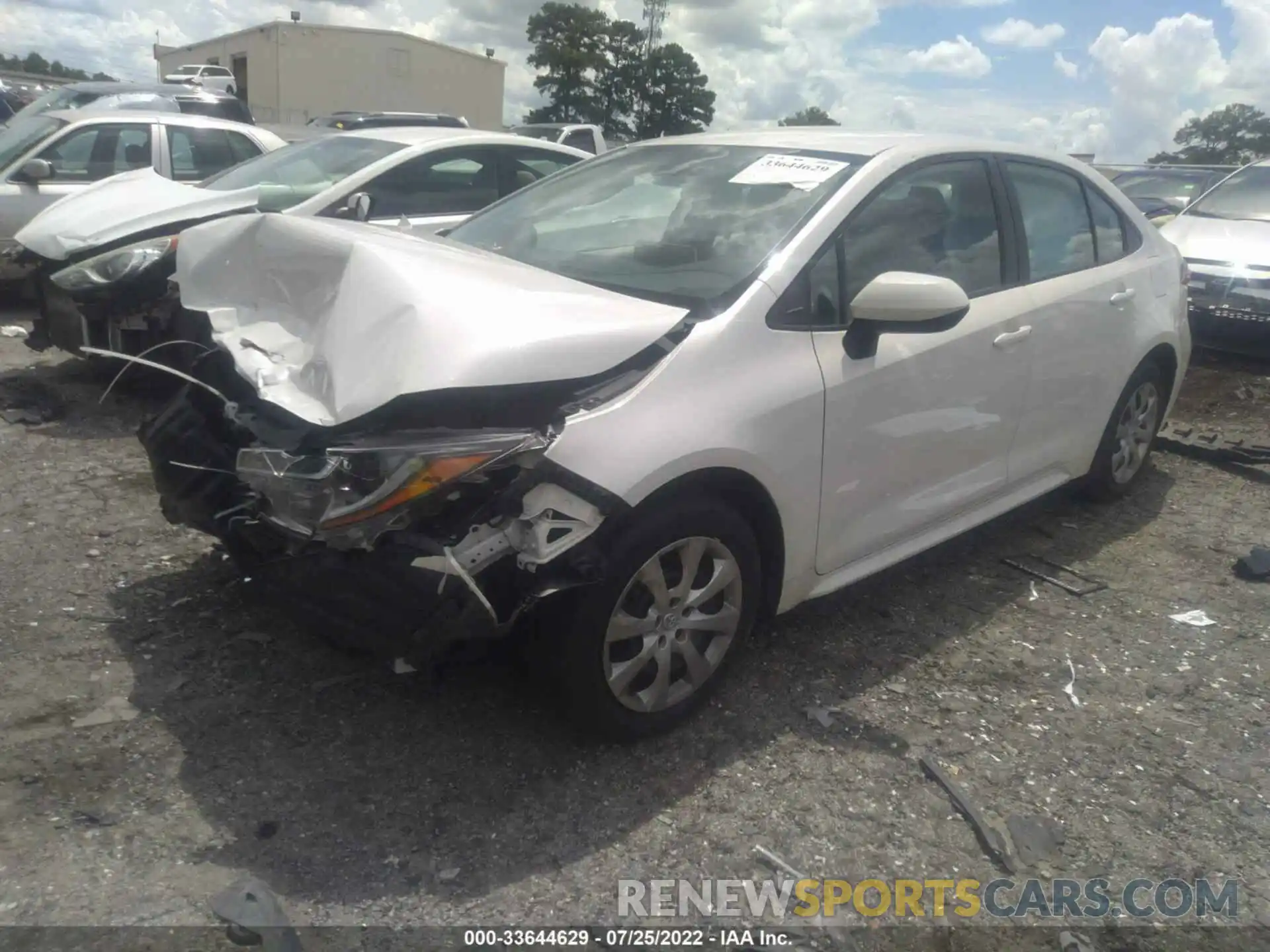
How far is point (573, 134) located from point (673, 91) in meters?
36.0

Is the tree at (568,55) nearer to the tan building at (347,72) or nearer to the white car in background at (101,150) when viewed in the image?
the tan building at (347,72)

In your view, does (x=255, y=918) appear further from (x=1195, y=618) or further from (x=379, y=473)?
(x=1195, y=618)

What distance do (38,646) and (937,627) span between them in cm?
319

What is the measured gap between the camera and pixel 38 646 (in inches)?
131

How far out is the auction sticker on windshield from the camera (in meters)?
3.46

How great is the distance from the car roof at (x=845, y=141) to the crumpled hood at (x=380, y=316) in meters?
1.09

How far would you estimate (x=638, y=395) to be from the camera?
272 centimetres

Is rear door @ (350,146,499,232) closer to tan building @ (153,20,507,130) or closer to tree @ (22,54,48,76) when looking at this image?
tan building @ (153,20,507,130)

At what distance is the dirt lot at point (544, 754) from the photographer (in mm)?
2502

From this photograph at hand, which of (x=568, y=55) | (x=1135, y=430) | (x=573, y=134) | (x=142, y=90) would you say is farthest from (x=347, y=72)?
(x=1135, y=430)

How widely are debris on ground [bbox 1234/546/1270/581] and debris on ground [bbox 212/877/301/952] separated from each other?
4250mm

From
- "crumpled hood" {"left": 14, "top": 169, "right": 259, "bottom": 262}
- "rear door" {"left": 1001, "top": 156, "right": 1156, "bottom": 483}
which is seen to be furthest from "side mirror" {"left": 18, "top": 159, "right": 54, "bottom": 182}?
"rear door" {"left": 1001, "top": 156, "right": 1156, "bottom": 483}

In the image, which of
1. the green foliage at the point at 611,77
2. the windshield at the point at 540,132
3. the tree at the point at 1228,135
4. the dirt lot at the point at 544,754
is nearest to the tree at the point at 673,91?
the green foliage at the point at 611,77

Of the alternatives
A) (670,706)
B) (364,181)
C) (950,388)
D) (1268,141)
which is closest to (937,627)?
(950,388)
